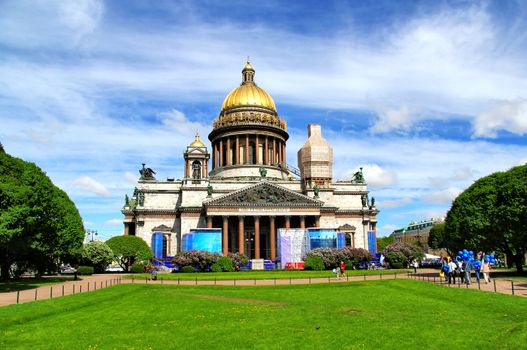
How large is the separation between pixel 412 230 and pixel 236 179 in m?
119

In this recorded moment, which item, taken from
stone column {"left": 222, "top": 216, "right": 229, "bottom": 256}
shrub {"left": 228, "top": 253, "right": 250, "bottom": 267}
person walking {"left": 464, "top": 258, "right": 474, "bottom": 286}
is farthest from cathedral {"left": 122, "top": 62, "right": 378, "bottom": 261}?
person walking {"left": 464, "top": 258, "right": 474, "bottom": 286}

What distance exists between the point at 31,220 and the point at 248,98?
61.7 meters

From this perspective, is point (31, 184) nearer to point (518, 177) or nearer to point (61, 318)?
point (61, 318)

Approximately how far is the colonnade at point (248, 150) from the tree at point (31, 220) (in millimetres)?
43548

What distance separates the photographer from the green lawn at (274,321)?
15344 mm

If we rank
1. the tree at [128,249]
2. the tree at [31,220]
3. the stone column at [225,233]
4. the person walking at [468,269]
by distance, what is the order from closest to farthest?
the person walking at [468,269]
the tree at [31,220]
the tree at [128,249]
the stone column at [225,233]

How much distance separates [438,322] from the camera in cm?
1842

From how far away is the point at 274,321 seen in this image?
19.4 metres

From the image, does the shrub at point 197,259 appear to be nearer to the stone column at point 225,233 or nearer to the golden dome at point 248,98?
the stone column at point 225,233

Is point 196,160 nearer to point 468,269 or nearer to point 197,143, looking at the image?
point 197,143

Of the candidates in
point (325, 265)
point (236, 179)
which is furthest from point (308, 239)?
point (236, 179)

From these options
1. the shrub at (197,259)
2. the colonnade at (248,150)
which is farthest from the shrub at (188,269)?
the colonnade at (248,150)

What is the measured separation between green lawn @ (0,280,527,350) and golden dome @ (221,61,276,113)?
6399 centimetres

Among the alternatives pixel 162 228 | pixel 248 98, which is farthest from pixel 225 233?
pixel 248 98
